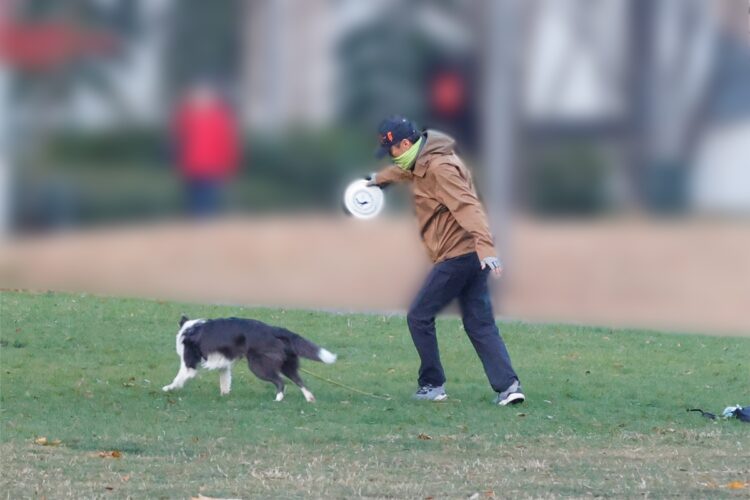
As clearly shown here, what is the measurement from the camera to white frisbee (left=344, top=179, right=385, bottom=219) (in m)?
9.14

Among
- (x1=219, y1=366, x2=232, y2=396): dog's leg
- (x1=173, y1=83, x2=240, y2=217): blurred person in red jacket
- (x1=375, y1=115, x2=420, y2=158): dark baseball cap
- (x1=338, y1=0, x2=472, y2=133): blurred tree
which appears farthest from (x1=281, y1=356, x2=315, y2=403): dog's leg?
(x1=173, y1=83, x2=240, y2=217): blurred person in red jacket

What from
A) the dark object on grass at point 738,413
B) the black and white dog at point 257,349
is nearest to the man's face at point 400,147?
A: the black and white dog at point 257,349

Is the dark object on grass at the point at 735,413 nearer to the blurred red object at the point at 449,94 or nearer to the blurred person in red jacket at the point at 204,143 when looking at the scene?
the blurred red object at the point at 449,94

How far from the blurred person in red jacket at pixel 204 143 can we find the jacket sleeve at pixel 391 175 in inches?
75.3

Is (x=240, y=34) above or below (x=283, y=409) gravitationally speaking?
above

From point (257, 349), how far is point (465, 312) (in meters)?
1.55

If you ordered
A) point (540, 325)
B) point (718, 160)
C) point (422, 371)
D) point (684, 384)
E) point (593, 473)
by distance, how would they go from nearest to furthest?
point (593, 473) < point (718, 160) < point (422, 371) < point (684, 384) < point (540, 325)

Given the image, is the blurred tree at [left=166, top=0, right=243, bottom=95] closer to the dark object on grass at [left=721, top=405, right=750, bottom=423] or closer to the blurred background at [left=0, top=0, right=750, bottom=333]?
the blurred background at [left=0, top=0, right=750, bottom=333]

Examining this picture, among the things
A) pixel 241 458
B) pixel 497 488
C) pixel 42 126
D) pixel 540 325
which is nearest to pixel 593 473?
pixel 497 488

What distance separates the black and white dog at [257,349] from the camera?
1065 centimetres

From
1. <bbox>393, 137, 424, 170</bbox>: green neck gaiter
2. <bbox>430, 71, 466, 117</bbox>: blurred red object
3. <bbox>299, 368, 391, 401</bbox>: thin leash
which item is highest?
<bbox>430, 71, 466, 117</bbox>: blurred red object

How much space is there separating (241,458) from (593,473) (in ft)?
6.93

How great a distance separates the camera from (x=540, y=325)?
42.8 feet

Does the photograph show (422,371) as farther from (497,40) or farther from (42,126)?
(42,126)
